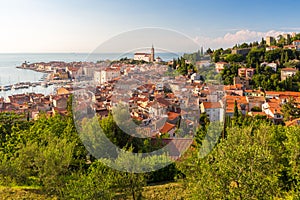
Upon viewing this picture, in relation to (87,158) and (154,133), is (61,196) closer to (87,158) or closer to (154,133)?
(87,158)

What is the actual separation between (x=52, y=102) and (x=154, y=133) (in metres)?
11.2

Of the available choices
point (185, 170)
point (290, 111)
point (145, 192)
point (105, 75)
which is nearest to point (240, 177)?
point (185, 170)

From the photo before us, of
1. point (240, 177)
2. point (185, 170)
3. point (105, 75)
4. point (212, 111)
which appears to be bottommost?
point (185, 170)

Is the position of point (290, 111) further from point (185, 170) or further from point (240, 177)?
point (240, 177)

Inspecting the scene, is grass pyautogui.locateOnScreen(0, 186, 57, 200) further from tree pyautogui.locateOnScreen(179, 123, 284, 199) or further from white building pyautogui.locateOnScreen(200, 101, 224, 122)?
white building pyautogui.locateOnScreen(200, 101, 224, 122)

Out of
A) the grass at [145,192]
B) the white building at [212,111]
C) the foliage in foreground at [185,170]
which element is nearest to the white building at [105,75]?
the foliage in foreground at [185,170]

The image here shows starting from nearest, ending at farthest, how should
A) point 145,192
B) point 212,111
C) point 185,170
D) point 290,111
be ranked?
point 185,170, point 145,192, point 212,111, point 290,111

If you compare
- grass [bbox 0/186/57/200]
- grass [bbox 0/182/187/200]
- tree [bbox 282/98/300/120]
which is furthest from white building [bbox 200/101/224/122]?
tree [bbox 282/98/300/120]

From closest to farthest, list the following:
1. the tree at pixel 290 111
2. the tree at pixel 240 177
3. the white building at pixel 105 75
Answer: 1. the tree at pixel 240 177
2. the white building at pixel 105 75
3. the tree at pixel 290 111

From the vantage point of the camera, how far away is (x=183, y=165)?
452 cm

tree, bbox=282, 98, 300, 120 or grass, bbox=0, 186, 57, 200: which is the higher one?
tree, bbox=282, 98, 300, 120

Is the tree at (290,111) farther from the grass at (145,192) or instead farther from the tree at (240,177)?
the tree at (240,177)

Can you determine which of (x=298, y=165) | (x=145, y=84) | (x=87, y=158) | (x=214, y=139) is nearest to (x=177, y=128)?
(x=214, y=139)

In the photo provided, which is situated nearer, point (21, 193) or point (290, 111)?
point (21, 193)
